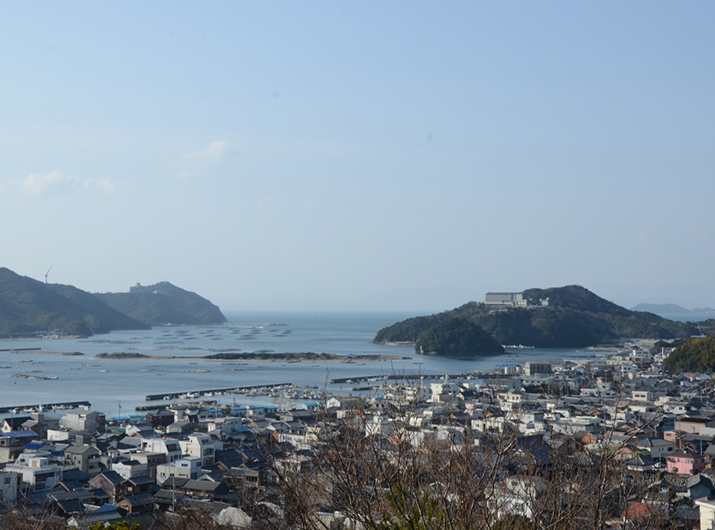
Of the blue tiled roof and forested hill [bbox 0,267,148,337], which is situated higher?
forested hill [bbox 0,267,148,337]

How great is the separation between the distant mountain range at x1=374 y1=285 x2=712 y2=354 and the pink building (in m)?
19.8

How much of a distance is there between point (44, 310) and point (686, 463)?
35621mm

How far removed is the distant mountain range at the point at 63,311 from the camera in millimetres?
35281

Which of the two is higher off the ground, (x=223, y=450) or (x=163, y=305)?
(x=163, y=305)

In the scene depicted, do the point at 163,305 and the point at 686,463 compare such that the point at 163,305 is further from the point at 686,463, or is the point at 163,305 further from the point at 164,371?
the point at 686,463

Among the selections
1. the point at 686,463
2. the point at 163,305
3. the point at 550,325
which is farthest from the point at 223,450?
the point at 163,305

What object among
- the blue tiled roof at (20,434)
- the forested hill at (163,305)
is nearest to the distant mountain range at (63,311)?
the forested hill at (163,305)

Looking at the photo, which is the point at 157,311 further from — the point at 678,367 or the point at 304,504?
the point at 304,504

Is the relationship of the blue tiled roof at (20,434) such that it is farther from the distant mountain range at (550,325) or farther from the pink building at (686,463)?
the distant mountain range at (550,325)

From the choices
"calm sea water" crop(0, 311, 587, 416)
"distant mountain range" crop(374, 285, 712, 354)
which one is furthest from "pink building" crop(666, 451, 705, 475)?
"distant mountain range" crop(374, 285, 712, 354)

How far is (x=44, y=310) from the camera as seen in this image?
121 feet

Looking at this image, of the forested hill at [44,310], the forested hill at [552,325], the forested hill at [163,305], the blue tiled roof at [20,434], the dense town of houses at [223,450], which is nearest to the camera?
the dense town of houses at [223,450]

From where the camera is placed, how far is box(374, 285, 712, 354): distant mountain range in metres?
30.0

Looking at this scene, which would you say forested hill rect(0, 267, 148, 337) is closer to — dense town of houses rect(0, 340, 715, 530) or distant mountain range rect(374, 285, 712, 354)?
distant mountain range rect(374, 285, 712, 354)
